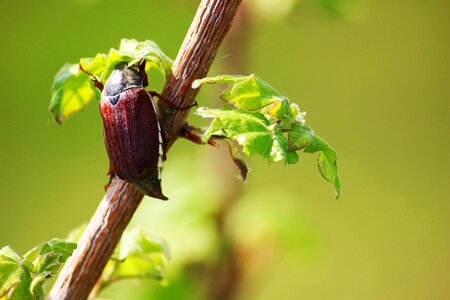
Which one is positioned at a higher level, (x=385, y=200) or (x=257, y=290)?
(x=385, y=200)

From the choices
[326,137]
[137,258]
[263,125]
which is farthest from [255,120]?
[326,137]

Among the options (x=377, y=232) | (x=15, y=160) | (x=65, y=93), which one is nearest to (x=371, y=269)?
(x=377, y=232)

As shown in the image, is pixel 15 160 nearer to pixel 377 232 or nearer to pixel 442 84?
pixel 377 232

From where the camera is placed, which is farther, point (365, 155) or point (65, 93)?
point (365, 155)

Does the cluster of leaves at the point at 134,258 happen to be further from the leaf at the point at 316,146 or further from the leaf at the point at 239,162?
the leaf at the point at 316,146

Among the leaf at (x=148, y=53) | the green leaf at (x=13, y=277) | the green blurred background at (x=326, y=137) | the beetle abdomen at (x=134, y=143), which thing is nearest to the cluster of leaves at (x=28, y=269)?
the green leaf at (x=13, y=277)

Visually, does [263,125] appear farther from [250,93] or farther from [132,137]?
[132,137]
